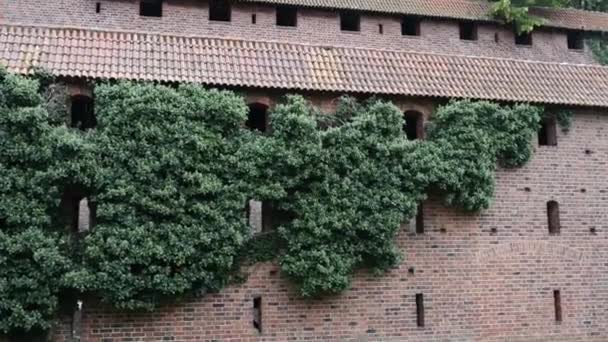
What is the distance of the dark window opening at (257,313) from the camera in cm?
1087

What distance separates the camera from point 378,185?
11203 mm

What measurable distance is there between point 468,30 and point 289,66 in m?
10.1

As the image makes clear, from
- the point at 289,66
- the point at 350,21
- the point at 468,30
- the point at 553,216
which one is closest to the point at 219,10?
the point at 350,21

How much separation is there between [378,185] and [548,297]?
154 inches

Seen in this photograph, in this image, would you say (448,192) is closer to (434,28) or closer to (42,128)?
(42,128)

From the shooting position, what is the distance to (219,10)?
→ 18.1 meters

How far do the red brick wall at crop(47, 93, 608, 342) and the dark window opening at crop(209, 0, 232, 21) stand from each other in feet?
23.8

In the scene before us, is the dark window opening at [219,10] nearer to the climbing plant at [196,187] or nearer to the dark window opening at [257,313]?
the climbing plant at [196,187]

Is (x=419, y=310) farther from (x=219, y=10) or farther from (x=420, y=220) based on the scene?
(x=219, y=10)

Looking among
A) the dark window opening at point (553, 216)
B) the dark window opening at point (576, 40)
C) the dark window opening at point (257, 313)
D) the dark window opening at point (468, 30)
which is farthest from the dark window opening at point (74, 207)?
the dark window opening at point (576, 40)

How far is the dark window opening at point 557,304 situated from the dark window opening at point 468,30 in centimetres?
973

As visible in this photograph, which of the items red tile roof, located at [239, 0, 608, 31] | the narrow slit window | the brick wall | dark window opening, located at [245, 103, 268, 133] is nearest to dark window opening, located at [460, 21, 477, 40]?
the brick wall

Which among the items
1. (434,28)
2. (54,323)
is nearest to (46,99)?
(54,323)

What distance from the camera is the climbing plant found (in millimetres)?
9727
